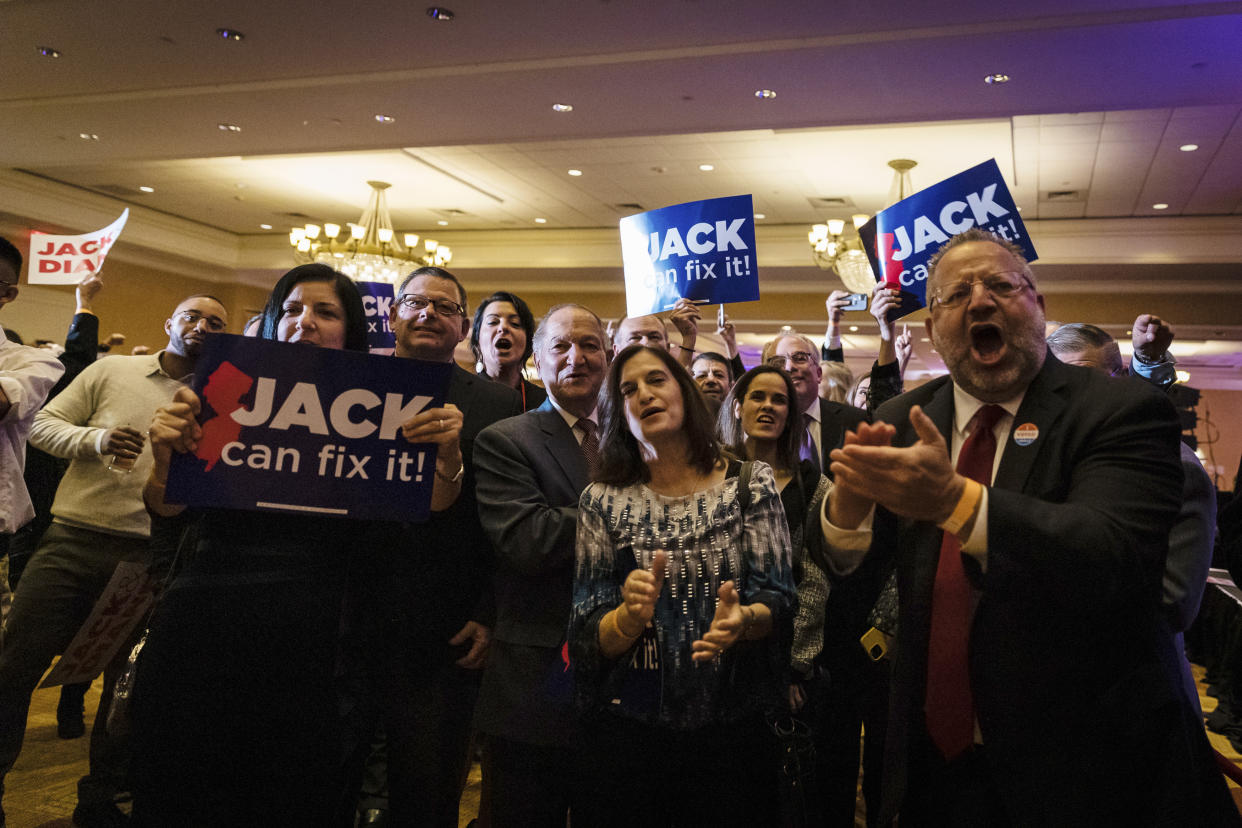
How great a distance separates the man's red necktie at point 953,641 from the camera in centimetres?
146

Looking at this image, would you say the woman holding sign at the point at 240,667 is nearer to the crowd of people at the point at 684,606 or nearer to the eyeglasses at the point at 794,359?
the crowd of people at the point at 684,606

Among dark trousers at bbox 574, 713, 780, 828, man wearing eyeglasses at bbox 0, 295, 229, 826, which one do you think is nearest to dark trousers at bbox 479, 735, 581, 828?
dark trousers at bbox 574, 713, 780, 828

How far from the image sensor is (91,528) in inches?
118

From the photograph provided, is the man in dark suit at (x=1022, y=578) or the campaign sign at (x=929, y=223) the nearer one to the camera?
the man in dark suit at (x=1022, y=578)

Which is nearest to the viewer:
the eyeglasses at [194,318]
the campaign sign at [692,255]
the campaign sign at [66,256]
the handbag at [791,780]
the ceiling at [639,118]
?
the handbag at [791,780]

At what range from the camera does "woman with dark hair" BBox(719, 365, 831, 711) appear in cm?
221

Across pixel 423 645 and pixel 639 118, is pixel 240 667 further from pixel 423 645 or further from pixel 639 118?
pixel 639 118

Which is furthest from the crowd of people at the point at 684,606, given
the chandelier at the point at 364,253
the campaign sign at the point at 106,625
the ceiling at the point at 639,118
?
the chandelier at the point at 364,253

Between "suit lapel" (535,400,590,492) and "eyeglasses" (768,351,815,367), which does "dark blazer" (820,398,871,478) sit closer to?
"eyeglasses" (768,351,815,367)

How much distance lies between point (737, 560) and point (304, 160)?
27.3 feet

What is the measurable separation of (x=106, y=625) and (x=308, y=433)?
49.7 inches

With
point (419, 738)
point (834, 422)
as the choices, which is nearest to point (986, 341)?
point (419, 738)

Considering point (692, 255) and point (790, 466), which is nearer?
point (790, 466)

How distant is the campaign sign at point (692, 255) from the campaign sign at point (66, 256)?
264 cm
